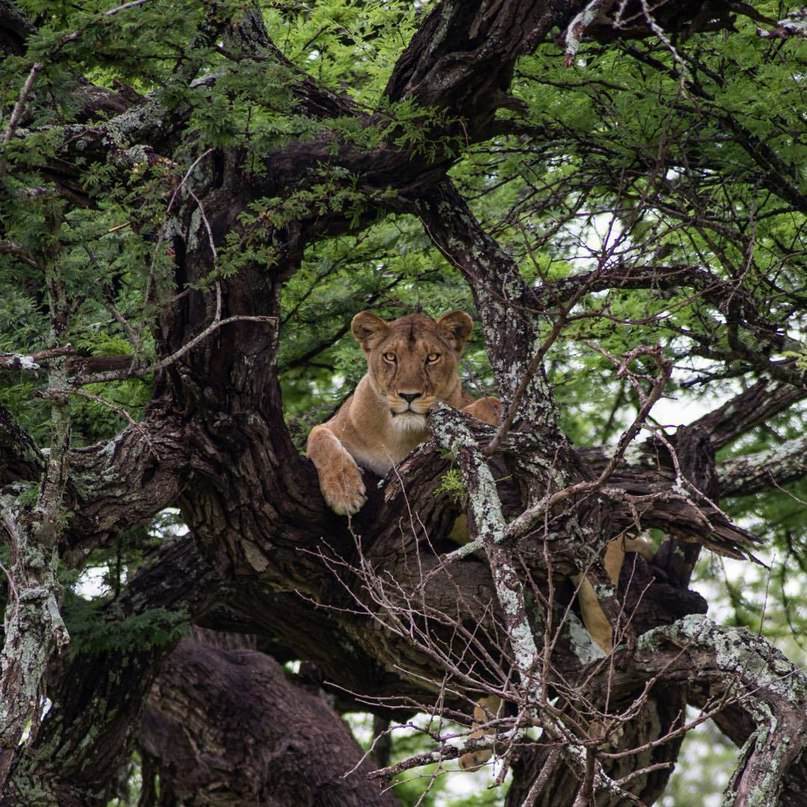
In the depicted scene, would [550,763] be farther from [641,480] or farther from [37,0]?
[37,0]

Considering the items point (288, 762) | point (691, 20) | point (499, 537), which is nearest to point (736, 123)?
point (691, 20)

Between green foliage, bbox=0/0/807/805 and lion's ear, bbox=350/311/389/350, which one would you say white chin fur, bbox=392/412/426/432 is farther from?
green foliage, bbox=0/0/807/805

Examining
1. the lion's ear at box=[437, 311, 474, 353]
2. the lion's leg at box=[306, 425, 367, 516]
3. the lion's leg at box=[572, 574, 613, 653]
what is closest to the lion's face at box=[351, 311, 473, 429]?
the lion's ear at box=[437, 311, 474, 353]

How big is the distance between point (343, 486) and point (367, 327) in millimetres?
1338

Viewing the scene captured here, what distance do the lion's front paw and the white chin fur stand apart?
0.64 metres

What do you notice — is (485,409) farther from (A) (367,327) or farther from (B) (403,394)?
(A) (367,327)

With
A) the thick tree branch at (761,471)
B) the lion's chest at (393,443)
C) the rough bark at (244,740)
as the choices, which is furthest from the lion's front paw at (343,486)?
the thick tree branch at (761,471)

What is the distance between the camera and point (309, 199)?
6.85m

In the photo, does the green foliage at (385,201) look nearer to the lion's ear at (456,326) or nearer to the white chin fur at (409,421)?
the lion's ear at (456,326)

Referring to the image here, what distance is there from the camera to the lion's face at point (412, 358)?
8.03 metres

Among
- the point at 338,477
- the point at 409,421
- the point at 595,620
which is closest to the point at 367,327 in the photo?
the point at 409,421

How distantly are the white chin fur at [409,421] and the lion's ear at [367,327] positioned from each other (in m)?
0.57

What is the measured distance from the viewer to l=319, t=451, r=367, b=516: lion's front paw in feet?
24.0

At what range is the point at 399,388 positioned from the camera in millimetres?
8016
